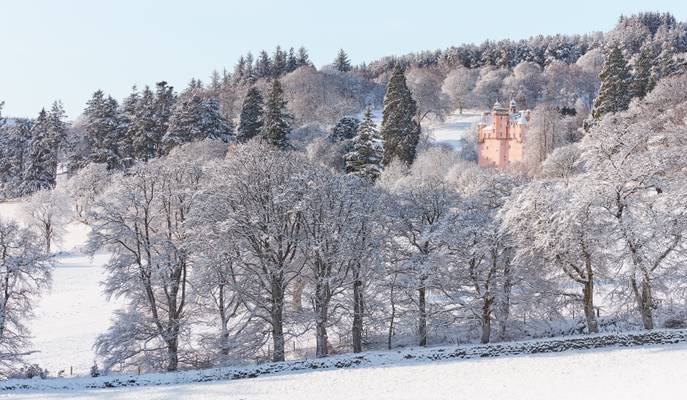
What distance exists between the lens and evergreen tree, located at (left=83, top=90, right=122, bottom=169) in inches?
2825

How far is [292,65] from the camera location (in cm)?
14075

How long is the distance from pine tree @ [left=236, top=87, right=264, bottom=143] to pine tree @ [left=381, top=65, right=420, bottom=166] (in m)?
14.2

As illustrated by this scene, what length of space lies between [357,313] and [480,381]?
8.88m

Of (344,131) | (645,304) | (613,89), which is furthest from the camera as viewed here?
(344,131)

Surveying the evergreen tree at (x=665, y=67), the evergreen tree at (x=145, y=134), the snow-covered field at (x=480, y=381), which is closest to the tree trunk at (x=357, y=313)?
the snow-covered field at (x=480, y=381)

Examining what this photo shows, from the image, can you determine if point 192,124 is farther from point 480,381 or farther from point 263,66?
point 263,66

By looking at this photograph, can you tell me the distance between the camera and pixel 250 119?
6556 cm

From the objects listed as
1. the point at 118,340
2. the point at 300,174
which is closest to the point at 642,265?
the point at 300,174

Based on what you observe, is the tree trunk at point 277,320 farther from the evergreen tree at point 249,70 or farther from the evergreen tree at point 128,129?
the evergreen tree at point 249,70

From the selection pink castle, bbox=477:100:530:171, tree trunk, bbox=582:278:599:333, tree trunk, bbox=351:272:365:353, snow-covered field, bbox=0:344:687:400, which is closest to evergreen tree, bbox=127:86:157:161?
pink castle, bbox=477:100:530:171

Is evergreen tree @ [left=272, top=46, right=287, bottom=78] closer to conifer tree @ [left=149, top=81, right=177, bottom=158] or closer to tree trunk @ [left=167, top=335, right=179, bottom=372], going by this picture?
conifer tree @ [left=149, top=81, right=177, bottom=158]

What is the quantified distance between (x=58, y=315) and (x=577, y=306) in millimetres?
32515

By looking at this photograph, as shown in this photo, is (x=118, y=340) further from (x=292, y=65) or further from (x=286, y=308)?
(x=292, y=65)

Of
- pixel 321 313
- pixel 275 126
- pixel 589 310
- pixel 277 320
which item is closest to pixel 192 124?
pixel 275 126
